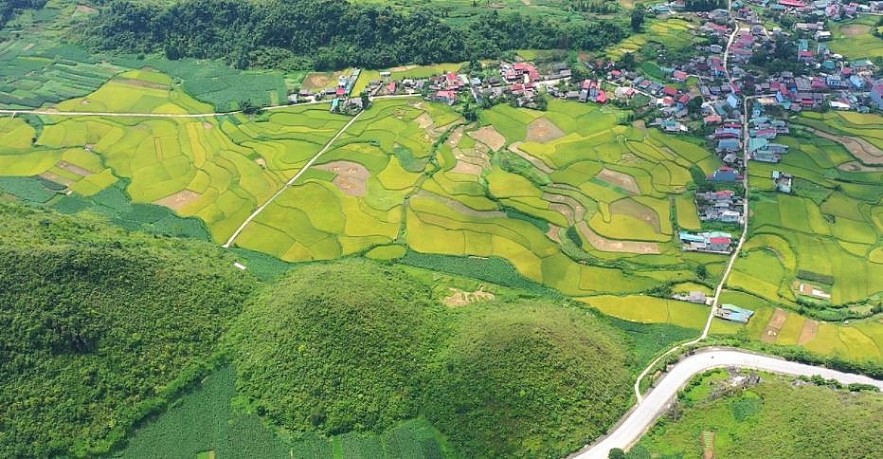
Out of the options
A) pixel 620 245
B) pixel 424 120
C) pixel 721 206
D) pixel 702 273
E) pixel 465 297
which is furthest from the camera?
pixel 424 120

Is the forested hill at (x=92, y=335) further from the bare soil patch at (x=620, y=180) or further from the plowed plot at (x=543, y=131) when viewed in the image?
the bare soil patch at (x=620, y=180)

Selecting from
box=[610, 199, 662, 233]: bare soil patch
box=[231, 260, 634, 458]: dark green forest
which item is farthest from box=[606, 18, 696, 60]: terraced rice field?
box=[231, 260, 634, 458]: dark green forest

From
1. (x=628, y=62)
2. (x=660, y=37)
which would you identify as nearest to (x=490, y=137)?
(x=628, y=62)

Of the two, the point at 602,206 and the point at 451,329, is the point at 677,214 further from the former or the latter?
the point at 451,329

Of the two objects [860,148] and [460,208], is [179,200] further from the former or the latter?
[860,148]

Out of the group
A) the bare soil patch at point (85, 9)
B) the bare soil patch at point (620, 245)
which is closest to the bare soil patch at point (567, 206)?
the bare soil patch at point (620, 245)

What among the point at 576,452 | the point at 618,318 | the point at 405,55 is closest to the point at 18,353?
the point at 576,452

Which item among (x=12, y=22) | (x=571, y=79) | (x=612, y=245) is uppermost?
(x=12, y=22)
